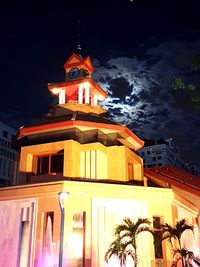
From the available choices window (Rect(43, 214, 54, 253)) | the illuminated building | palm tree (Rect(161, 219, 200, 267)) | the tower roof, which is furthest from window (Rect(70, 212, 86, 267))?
the tower roof

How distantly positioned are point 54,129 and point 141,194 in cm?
771

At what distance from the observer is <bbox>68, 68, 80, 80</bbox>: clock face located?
31.4 m

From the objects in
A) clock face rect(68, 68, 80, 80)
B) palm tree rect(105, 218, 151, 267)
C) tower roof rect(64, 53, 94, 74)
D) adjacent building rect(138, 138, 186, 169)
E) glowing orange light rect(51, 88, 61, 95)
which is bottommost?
palm tree rect(105, 218, 151, 267)

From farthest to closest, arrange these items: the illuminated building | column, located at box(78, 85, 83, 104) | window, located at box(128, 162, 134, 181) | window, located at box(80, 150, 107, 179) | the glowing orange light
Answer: the glowing orange light
column, located at box(78, 85, 83, 104)
window, located at box(128, 162, 134, 181)
window, located at box(80, 150, 107, 179)
the illuminated building

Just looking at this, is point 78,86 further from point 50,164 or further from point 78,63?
point 50,164

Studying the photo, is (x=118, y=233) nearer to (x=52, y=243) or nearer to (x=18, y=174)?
(x=52, y=243)

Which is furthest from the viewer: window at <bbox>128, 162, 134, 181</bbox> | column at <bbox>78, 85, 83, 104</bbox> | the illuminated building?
column at <bbox>78, 85, 83, 104</bbox>

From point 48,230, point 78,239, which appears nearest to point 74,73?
point 48,230

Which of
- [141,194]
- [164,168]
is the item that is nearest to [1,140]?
[164,168]

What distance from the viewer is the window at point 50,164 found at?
25141 mm

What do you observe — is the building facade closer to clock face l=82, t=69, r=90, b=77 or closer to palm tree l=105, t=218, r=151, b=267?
clock face l=82, t=69, r=90, b=77

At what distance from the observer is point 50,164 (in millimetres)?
25297

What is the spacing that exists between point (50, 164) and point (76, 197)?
5.09 metres

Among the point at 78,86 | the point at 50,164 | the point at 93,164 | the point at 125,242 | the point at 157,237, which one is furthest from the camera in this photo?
the point at 78,86
